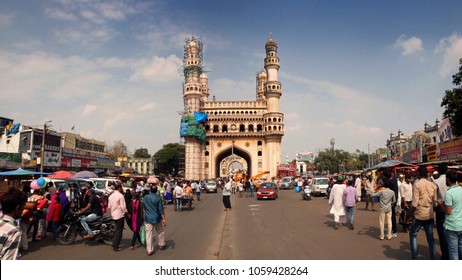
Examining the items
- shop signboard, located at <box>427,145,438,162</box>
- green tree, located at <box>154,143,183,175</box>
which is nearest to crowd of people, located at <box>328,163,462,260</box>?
shop signboard, located at <box>427,145,438,162</box>

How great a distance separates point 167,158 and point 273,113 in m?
31.9

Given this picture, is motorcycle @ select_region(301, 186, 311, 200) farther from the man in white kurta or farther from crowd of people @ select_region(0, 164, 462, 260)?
the man in white kurta

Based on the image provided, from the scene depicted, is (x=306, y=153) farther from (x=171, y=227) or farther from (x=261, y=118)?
(x=171, y=227)

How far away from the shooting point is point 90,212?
29.3ft

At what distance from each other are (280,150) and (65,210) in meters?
55.1

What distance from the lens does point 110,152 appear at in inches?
3019

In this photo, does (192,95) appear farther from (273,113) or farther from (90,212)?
(90,212)

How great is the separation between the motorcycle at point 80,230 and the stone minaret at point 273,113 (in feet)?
176

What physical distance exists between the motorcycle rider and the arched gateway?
51.1 metres

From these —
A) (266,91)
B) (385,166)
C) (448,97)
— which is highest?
(266,91)

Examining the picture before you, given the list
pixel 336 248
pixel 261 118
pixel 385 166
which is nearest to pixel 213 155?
pixel 261 118

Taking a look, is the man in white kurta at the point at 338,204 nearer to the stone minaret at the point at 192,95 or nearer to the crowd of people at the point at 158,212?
the crowd of people at the point at 158,212

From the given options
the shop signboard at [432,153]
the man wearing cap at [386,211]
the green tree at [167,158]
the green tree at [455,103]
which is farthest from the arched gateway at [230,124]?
the man wearing cap at [386,211]
